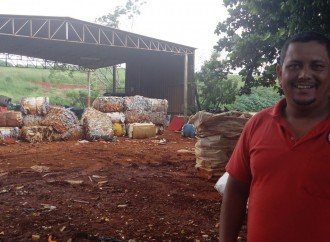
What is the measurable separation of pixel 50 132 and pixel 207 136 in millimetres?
7402

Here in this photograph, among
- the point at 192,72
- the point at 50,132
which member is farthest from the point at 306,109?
the point at 192,72

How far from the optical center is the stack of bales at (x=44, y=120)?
1132 cm

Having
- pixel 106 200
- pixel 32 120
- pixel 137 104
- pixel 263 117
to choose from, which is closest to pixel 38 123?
pixel 32 120

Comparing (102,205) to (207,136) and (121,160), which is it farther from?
(121,160)

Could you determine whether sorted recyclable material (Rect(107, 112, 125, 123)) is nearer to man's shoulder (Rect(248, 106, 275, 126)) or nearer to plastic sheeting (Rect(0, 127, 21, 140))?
plastic sheeting (Rect(0, 127, 21, 140))

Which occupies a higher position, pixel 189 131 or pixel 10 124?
pixel 10 124

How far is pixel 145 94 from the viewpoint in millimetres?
22453

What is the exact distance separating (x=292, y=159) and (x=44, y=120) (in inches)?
430

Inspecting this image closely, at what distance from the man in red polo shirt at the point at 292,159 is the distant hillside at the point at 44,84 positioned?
26.3m

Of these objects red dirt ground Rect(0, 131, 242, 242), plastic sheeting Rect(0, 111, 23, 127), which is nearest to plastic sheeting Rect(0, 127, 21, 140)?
plastic sheeting Rect(0, 111, 23, 127)

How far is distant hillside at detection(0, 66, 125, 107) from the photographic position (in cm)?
3002

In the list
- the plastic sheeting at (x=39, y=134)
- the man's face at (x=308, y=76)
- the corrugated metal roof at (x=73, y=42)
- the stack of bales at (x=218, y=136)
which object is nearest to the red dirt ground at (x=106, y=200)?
the stack of bales at (x=218, y=136)

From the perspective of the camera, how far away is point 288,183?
5.23 feet

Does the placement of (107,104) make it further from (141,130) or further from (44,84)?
(44,84)
